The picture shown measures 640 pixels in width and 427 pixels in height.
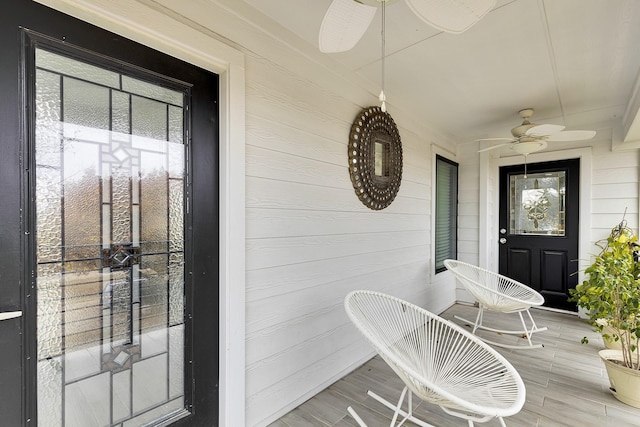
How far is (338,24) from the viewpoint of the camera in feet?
4.14

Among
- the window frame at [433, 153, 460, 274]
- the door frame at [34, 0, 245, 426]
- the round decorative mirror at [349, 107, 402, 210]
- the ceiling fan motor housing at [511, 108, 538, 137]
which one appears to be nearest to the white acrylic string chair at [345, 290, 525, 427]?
the door frame at [34, 0, 245, 426]

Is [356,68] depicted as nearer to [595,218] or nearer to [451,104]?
[451,104]

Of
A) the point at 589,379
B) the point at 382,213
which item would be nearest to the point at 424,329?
the point at 382,213

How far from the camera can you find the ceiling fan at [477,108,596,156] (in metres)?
2.65

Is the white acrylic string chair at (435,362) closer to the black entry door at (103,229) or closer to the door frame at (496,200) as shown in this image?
the black entry door at (103,229)

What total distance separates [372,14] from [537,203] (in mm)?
4050

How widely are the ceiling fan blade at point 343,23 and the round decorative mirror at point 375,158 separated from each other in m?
1.05

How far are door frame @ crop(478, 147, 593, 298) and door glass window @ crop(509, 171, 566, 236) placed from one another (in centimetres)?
19

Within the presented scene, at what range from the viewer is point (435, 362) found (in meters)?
1.85

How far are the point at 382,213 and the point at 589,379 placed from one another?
6.69ft

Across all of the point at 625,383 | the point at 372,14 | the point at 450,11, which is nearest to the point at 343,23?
the point at 372,14

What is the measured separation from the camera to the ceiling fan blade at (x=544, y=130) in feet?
8.49

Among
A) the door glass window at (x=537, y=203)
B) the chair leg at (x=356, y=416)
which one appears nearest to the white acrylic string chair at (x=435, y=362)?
the chair leg at (x=356, y=416)

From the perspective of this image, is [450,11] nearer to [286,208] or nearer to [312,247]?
[286,208]
